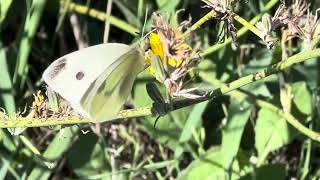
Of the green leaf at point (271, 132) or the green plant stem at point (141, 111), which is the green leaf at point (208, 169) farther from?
the green plant stem at point (141, 111)

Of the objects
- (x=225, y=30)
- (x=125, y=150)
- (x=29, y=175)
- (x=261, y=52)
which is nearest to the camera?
(x=225, y=30)

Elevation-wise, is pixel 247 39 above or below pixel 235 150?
above

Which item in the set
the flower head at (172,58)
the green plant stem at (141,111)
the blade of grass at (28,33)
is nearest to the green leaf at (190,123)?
the blade of grass at (28,33)

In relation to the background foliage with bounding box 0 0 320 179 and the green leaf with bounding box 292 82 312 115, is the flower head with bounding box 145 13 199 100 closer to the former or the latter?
the background foliage with bounding box 0 0 320 179

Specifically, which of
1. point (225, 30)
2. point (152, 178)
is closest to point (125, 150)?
point (152, 178)

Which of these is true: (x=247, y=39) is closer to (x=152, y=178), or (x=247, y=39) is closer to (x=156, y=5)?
(x=156, y=5)

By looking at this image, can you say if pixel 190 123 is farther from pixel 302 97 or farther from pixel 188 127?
pixel 302 97
